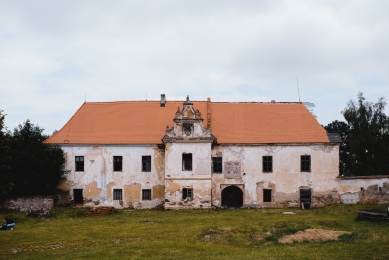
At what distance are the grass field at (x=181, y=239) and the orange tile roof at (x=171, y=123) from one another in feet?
25.1

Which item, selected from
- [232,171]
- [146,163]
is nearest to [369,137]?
[232,171]

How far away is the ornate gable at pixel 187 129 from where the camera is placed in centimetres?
2980

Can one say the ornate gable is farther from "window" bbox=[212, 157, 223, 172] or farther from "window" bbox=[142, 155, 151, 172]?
"window" bbox=[142, 155, 151, 172]

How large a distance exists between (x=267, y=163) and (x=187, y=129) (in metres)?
6.23

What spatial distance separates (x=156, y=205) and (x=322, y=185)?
11.9 meters

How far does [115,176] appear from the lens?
3108 cm

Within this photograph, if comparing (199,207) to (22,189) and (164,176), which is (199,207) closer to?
(164,176)

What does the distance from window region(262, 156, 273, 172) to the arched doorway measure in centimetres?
238

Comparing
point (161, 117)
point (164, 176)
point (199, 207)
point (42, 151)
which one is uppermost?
point (161, 117)

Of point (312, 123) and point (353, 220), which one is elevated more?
point (312, 123)

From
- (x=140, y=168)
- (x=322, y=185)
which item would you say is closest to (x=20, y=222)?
(x=140, y=168)

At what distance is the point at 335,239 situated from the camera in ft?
52.1

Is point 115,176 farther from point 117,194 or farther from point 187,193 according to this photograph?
point 187,193

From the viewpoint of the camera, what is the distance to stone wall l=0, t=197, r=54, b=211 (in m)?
28.3
